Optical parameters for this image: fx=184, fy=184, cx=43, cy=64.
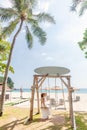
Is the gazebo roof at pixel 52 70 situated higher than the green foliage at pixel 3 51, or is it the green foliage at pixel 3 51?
the green foliage at pixel 3 51

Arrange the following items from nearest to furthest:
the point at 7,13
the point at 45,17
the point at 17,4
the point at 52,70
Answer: the point at 52,70 < the point at 17,4 < the point at 7,13 < the point at 45,17

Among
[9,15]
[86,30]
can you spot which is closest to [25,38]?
[9,15]

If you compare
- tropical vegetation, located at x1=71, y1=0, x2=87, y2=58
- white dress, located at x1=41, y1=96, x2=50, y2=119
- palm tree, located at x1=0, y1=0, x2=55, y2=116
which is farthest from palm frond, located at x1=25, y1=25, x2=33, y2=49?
white dress, located at x1=41, y1=96, x2=50, y2=119

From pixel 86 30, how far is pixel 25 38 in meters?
6.43

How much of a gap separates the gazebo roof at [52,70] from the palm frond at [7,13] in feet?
24.0

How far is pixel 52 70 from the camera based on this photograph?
12031 mm

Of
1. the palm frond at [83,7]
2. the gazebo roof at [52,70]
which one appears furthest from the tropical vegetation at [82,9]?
the gazebo roof at [52,70]

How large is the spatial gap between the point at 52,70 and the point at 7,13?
830 cm

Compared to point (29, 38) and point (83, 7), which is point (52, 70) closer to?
point (29, 38)

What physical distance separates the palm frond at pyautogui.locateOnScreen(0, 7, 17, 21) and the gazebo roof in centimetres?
731

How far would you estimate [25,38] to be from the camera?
64.1 ft

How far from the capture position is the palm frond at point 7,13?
55.7ft

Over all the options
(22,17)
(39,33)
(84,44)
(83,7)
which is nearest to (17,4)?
(22,17)

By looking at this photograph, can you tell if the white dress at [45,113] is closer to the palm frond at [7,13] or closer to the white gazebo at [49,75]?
the white gazebo at [49,75]
